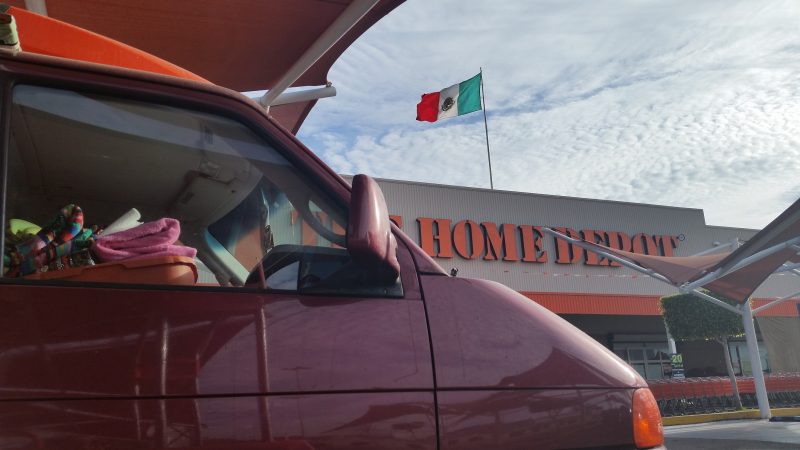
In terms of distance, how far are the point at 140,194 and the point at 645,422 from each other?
5.74 ft

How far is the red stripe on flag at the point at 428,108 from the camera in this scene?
20.3 m

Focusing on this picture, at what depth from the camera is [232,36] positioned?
450 centimetres

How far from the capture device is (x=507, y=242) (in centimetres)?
2244

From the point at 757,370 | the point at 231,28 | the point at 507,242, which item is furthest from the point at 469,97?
the point at 231,28

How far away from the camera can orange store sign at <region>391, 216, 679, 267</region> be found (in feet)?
68.8

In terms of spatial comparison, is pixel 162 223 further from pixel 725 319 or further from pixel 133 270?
pixel 725 319

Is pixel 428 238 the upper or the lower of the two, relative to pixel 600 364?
upper

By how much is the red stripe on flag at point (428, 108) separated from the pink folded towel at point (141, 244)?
18815mm

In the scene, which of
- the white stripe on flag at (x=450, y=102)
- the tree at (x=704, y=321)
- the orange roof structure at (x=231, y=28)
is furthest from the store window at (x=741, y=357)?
the orange roof structure at (x=231, y=28)

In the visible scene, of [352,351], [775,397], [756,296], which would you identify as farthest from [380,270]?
[756,296]

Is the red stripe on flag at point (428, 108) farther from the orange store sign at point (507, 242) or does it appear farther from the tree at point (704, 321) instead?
the tree at point (704, 321)

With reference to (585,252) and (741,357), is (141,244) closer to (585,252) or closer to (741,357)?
(585,252)

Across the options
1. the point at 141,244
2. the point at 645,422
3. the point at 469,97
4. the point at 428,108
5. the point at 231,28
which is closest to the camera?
the point at 141,244

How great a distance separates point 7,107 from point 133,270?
0.52m
